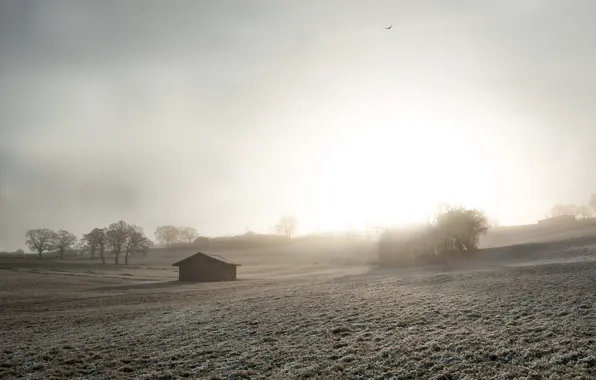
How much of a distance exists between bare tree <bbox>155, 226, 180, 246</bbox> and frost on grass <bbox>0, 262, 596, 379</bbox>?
146 metres

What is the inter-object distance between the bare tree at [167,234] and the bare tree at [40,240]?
58.5 m

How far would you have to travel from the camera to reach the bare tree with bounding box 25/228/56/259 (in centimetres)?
10888

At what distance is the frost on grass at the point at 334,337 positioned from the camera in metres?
11.9

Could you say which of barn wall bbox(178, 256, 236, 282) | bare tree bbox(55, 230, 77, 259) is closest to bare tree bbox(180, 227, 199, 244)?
bare tree bbox(55, 230, 77, 259)

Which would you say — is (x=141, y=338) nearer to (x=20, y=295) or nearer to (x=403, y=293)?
(x=403, y=293)

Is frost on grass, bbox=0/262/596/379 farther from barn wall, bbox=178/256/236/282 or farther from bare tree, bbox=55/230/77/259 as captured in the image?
bare tree, bbox=55/230/77/259

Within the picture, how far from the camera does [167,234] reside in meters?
170

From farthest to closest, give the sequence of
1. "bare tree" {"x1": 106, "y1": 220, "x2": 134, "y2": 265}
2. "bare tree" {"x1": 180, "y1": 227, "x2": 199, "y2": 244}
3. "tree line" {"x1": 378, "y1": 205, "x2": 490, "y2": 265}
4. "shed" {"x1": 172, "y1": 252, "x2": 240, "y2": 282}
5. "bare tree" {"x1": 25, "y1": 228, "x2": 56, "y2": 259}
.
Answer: "bare tree" {"x1": 180, "y1": 227, "x2": 199, "y2": 244}
"bare tree" {"x1": 25, "y1": 228, "x2": 56, "y2": 259}
"bare tree" {"x1": 106, "y1": 220, "x2": 134, "y2": 265}
"tree line" {"x1": 378, "y1": 205, "x2": 490, "y2": 265}
"shed" {"x1": 172, "y1": 252, "x2": 240, "y2": 282}

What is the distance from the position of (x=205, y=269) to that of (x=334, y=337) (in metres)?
49.5

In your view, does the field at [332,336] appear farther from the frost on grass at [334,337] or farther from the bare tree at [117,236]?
the bare tree at [117,236]

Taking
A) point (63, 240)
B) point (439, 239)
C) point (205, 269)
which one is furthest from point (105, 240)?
point (439, 239)

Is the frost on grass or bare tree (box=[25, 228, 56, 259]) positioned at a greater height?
bare tree (box=[25, 228, 56, 259])

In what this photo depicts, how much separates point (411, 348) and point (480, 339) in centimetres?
261

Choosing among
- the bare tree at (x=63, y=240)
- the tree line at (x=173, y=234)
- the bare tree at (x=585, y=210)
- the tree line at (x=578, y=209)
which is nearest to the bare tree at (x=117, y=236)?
the bare tree at (x=63, y=240)
